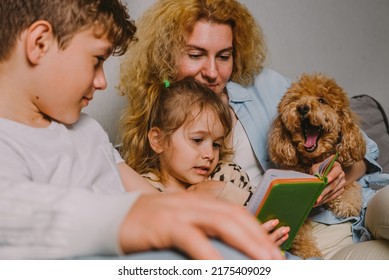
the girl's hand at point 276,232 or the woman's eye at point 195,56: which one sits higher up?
the woman's eye at point 195,56

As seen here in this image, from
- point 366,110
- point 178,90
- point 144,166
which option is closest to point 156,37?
point 178,90

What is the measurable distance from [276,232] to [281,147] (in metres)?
0.35

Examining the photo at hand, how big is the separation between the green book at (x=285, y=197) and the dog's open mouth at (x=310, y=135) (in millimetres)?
225

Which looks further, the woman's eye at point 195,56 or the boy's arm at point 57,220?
the woman's eye at point 195,56

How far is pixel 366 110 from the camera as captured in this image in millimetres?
1615

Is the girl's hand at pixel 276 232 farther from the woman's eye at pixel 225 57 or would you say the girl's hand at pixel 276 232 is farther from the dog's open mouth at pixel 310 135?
the woman's eye at pixel 225 57

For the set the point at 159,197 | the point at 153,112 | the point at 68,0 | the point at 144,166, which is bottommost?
the point at 144,166

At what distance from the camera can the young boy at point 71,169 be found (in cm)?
41

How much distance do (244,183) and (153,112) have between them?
0.29m

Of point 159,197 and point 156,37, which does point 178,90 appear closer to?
point 156,37

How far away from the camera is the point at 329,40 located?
1.59 meters

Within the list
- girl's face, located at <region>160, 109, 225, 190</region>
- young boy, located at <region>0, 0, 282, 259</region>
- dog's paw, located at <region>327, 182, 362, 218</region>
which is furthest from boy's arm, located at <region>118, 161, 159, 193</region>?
dog's paw, located at <region>327, 182, 362, 218</region>

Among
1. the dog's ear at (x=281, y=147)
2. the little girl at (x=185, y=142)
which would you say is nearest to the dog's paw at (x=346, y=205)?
the dog's ear at (x=281, y=147)

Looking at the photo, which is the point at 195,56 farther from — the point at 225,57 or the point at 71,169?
the point at 71,169
